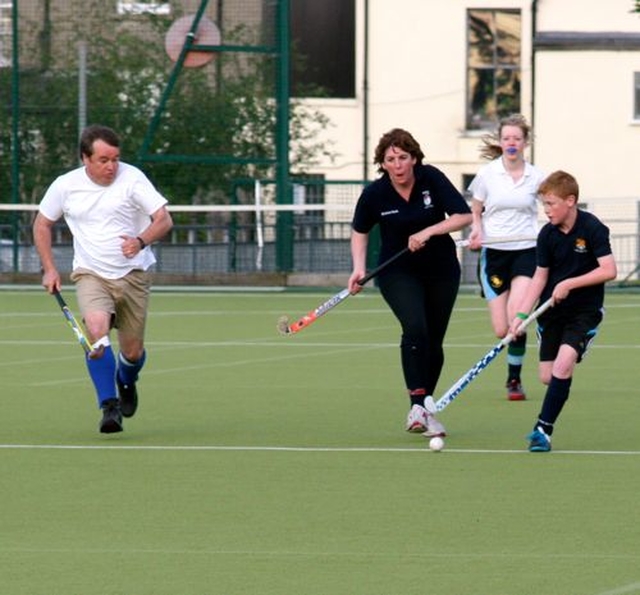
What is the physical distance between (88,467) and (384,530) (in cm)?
247

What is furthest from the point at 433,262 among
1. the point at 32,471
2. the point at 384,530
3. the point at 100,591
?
the point at 100,591

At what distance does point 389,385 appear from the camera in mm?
15336

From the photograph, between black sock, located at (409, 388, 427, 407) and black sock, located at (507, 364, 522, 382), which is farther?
black sock, located at (507, 364, 522, 382)

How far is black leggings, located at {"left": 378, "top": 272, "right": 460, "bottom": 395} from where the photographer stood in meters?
11.6

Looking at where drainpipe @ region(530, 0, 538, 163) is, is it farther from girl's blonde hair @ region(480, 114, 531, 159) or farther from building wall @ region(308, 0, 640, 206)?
girl's blonde hair @ region(480, 114, 531, 159)

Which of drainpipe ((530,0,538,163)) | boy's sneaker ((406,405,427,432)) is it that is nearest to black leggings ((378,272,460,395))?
boy's sneaker ((406,405,427,432))

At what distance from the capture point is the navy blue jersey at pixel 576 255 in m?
11.0

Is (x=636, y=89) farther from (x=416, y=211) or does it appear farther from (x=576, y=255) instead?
(x=576, y=255)

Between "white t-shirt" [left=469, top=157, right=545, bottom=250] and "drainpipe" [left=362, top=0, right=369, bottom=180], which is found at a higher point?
"drainpipe" [left=362, top=0, right=369, bottom=180]

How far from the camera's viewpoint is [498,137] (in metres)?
14.8

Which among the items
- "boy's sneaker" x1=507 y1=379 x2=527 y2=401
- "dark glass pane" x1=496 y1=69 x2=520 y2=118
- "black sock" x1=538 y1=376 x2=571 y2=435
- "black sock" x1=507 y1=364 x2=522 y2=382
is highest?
"dark glass pane" x1=496 y1=69 x2=520 y2=118

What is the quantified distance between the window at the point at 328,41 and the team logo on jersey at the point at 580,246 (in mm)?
34874

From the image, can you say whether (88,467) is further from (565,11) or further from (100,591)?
(565,11)

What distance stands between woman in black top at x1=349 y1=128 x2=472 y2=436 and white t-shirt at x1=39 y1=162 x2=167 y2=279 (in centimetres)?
123
